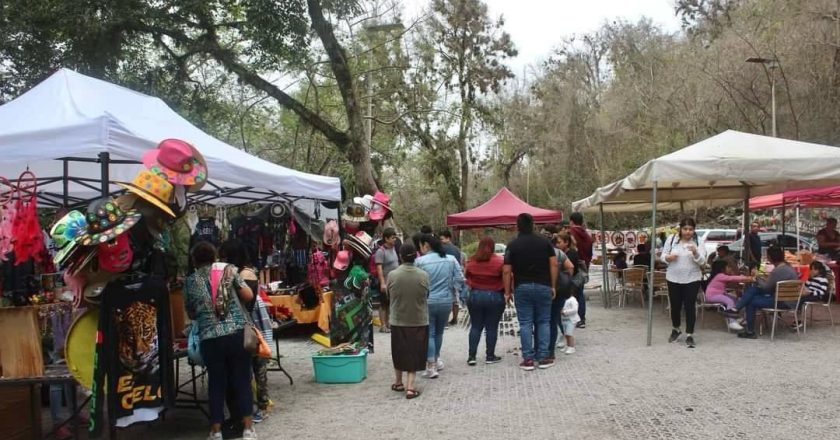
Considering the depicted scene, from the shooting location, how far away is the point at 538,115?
36.2 meters

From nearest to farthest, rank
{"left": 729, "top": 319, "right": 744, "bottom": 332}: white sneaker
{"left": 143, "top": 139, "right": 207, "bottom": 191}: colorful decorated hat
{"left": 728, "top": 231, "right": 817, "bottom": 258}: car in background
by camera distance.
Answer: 1. {"left": 143, "top": 139, "right": 207, "bottom": 191}: colorful decorated hat
2. {"left": 729, "top": 319, "right": 744, "bottom": 332}: white sneaker
3. {"left": 728, "top": 231, "right": 817, "bottom": 258}: car in background

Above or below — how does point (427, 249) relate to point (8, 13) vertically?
below

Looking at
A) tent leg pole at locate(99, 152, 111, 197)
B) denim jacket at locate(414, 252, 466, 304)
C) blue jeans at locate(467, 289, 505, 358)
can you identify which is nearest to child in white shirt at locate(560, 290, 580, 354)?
blue jeans at locate(467, 289, 505, 358)

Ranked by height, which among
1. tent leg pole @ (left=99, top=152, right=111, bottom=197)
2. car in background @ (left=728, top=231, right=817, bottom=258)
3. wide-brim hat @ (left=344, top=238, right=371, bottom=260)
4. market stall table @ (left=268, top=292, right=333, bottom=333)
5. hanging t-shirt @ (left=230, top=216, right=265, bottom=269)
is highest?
tent leg pole @ (left=99, top=152, right=111, bottom=197)

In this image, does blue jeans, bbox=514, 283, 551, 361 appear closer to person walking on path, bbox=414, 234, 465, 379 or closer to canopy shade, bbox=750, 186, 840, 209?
person walking on path, bbox=414, 234, 465, 379

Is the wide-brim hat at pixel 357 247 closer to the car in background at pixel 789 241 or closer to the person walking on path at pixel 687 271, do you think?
the person walking on path at pixel 687 271

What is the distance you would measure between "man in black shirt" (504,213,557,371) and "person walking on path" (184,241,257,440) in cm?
320

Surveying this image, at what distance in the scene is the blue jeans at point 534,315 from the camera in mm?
7031

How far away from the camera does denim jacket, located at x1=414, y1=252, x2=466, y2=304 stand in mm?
6867

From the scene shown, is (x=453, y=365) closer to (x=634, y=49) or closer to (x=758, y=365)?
(x=758, y=365)

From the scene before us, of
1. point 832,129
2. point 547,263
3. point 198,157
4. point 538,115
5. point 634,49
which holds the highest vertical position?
point 634,49

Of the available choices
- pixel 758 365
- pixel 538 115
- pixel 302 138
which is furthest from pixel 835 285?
pixel 538 115

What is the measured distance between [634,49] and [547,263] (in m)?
31.9

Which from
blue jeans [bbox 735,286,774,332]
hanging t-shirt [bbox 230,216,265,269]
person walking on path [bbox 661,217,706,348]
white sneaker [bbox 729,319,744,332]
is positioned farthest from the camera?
hanging t-shirt [bbox 230,216,265,269]
